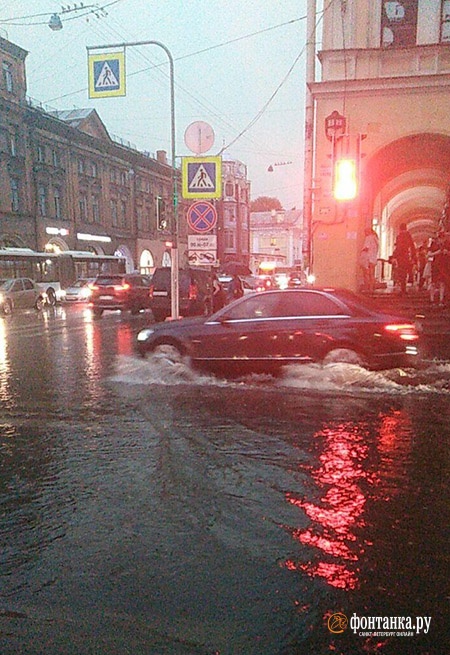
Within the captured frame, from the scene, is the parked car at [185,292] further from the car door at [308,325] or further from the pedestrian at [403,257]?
the car door at [308,325]

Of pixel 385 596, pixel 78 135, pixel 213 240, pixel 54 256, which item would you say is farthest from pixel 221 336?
pixel 78 135

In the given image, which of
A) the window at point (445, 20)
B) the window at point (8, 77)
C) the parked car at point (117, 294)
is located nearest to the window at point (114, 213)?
the window at point (8, 77)

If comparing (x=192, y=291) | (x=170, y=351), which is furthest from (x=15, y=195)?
(x=170, y=351)

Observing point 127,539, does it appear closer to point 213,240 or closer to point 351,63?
point 213,240

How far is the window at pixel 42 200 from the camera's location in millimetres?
41250

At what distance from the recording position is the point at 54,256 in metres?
33.3

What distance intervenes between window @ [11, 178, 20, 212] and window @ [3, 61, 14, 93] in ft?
20.0

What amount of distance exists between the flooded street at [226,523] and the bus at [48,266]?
Result: 23875 mm

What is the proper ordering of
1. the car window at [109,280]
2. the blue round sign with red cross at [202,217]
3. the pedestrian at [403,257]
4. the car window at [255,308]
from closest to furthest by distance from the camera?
the car window at [255,308] → the blue round sign with red cross at [202,217] → the pedestrian at [403,257] → the car window at [109,280]

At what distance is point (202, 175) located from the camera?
1275cm

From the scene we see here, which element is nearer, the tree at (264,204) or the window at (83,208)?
the window at (83,208)

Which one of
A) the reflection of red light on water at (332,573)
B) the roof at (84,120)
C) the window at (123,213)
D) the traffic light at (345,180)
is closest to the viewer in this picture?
the reflection of red light on water at (332,573)

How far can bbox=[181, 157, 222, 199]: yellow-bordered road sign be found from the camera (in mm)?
12688

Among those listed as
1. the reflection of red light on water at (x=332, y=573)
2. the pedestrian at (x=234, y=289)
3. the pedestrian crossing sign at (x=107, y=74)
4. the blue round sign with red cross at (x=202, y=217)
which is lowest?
the reflection of red light on water at (x=332, y=573)
